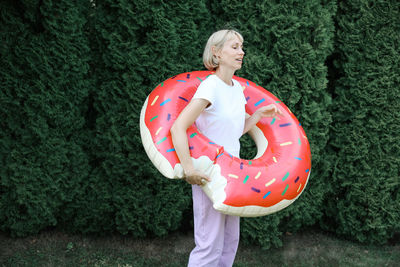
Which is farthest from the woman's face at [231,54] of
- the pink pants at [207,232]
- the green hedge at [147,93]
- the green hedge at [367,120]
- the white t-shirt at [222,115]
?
the green hedge at [367,120]

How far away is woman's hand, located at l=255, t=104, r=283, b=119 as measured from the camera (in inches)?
103

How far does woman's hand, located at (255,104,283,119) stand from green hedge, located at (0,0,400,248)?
3.50 feet

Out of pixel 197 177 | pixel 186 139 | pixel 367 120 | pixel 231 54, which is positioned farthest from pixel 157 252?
pixel 367 120

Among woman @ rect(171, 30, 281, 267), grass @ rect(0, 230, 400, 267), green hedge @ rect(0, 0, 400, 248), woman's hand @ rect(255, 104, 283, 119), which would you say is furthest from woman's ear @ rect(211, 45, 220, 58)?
grass @ rect(0, 230, 400, 267)

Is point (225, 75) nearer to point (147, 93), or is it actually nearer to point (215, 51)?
point (215, 51)

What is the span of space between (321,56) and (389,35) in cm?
72

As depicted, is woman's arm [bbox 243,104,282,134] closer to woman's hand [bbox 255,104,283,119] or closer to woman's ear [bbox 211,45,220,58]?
woman's hand [bbox 255,104,283,119]

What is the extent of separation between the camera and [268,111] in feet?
8.67

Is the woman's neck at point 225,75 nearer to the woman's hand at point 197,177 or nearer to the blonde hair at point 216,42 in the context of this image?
the blonde hair at point 216,42

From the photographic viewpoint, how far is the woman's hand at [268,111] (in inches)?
103

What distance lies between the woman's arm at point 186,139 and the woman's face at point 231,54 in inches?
12.7

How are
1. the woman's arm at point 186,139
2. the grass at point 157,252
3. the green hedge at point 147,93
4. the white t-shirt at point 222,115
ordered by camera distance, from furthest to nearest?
1. the grass at point 157,252
2. the green hedge at point 147,93
3. the white t-shirt at point 222,115
4. the woman's arm at point 186,139

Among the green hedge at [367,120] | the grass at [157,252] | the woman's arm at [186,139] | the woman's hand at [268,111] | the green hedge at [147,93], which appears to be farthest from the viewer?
the green hedge at [367,120]

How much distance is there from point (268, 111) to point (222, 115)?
1.53 ft
